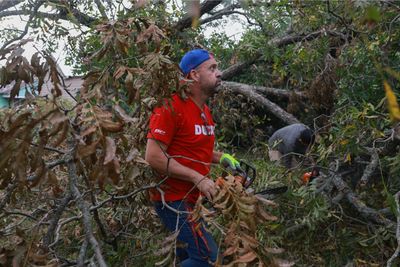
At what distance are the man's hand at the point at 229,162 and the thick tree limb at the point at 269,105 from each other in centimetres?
246

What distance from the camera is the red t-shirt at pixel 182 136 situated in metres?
3.22

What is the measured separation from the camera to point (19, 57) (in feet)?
7.23

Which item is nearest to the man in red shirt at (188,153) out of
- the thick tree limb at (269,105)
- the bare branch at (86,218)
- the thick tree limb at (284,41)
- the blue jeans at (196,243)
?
the blue jeans at (196,243)

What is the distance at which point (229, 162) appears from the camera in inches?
138

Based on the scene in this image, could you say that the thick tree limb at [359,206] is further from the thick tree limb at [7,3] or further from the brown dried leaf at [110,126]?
the thick tree limb at [7,3]

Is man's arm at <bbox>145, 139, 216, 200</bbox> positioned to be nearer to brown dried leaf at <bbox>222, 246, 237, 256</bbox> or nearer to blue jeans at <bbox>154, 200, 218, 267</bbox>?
blue jeans at <bbox>154, 200, 218, 267</bbox>

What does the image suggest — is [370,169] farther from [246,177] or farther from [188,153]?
[188,153]

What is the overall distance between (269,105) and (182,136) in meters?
3.00

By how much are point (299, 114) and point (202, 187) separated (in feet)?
13.2

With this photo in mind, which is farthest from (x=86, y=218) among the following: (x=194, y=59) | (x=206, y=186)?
(x=194, y=59)

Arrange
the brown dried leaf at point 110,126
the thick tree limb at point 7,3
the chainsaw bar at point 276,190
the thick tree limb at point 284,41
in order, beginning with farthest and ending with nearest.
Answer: the thick tree limb at point 7,3 < the thick tree limb at point 284,41 < the chainsaw bar at point 276,190 < the brown dried leaf at point 110,126

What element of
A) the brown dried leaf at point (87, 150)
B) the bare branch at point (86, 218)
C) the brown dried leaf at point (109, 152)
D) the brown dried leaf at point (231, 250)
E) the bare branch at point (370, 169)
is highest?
the brown dried leaf at point (87, 150)

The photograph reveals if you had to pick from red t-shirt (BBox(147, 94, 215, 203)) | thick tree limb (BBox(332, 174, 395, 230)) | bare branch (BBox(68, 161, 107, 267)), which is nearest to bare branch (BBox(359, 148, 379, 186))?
thick tree limb (BBox(332, 174, 395, 230))

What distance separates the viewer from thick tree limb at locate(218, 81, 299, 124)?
19.6ft
